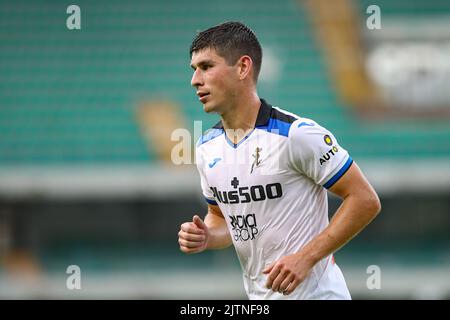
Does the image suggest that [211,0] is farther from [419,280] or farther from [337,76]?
[419,280]

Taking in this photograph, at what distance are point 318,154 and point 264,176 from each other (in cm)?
31

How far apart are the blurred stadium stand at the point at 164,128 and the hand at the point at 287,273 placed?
35.3 feet

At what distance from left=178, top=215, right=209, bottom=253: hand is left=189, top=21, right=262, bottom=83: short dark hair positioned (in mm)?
825

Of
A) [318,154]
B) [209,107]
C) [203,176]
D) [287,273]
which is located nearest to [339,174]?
[318,154]

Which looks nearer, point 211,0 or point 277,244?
point 277,244

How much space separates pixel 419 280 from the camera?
49.0 feet

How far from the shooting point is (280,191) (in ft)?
14.1

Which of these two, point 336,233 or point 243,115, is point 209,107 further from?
point 336,233

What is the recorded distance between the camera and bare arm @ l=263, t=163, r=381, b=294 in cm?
396

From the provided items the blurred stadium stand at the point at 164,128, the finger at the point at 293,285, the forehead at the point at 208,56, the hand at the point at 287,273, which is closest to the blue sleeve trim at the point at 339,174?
the hand at the point at 287,273

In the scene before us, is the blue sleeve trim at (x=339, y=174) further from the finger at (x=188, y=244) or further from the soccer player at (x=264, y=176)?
the finger at (x=188, y=244)

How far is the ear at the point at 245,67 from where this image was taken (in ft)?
14.4

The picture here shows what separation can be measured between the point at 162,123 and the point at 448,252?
588 cm

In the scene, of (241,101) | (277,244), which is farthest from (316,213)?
(241,101)
